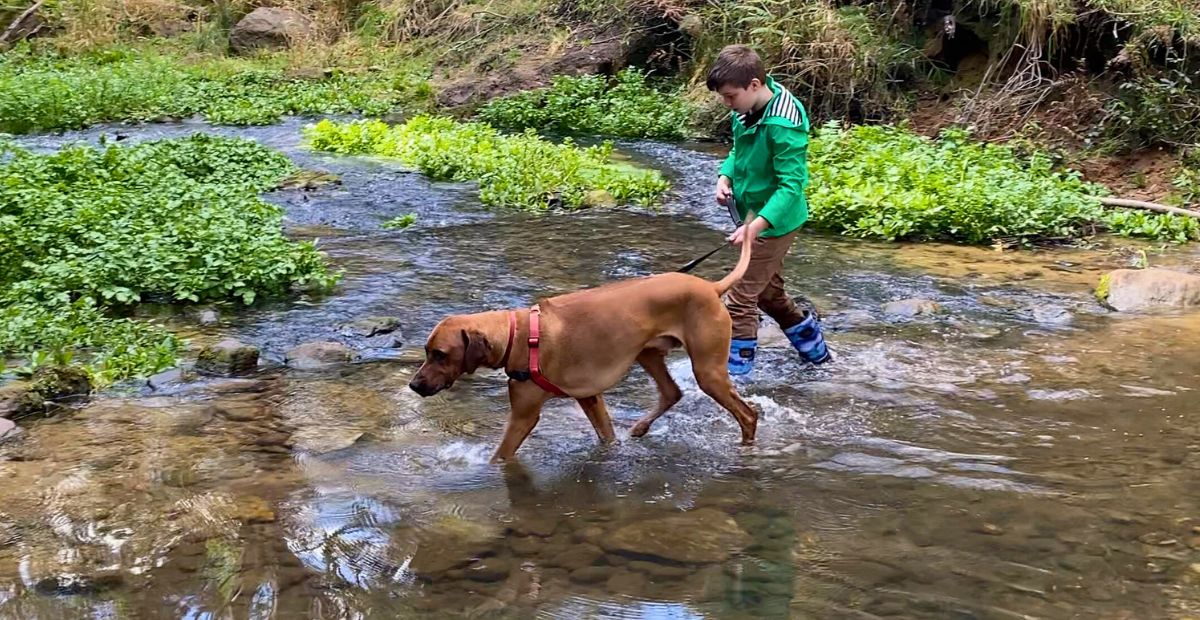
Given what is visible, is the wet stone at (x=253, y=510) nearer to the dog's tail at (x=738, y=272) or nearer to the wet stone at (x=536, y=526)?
the wet stone at (x=536, y=526)

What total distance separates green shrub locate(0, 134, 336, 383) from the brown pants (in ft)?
11.8

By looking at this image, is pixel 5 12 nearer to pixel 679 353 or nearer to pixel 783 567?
pixel 679 353

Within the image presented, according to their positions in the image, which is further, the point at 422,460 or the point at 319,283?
the point at 319,283

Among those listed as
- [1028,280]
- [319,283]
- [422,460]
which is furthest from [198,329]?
[1028,280]

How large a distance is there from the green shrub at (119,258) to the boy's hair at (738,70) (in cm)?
383

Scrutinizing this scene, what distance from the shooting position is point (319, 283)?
27.5 feet

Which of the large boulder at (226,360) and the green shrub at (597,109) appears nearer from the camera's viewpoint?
the large boulder at (226,360)

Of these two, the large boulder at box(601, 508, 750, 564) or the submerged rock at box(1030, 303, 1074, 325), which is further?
the submerged rock at box(1030, 303, 1074, 325)

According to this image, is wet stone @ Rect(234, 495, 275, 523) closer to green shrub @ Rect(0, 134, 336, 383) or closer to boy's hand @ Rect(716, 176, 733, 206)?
green shrub @ Rect(0, 134, 336, 383)

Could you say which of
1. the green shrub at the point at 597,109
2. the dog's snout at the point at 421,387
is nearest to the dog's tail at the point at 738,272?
the dog's snout at the point at 421,387

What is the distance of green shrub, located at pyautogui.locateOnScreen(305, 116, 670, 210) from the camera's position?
1224cm

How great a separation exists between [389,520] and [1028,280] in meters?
6.20

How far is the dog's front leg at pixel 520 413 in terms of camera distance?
5109mm

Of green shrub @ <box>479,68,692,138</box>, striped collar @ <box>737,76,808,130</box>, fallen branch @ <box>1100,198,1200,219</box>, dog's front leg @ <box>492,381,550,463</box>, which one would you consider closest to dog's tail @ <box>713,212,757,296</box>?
striped collar @ <box>737,76,808,130</box>
